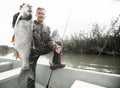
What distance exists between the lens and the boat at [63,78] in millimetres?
1454

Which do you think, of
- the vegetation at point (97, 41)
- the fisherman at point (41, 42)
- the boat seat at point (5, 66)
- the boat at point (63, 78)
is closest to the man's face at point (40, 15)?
the fisherman at point (41, 42)

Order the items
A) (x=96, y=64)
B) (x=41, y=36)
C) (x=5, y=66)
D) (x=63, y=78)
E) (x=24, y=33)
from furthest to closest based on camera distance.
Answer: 1. (x=96, y=64)
2. (x=5, y=66)
3. (x=63, y=78)
4. (x=41, y=36)
5. (x=24, y=33)

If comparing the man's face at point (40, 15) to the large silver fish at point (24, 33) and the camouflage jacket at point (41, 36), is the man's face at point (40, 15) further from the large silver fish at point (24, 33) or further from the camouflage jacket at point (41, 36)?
the large silver fish at point (24, 33)

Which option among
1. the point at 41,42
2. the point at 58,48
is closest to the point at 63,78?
the point at 58,48

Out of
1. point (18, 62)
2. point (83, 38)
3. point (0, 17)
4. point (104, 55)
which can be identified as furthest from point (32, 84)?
point (104, 55)

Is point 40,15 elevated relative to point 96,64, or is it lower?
elevated

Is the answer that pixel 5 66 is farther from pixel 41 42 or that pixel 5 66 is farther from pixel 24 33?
pixel 24 33

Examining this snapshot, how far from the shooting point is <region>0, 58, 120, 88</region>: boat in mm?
1454

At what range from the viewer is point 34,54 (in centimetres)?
175

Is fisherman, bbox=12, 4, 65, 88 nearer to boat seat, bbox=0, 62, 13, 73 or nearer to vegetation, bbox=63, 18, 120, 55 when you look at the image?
boat seat, bbox=0, 62, 13, 73

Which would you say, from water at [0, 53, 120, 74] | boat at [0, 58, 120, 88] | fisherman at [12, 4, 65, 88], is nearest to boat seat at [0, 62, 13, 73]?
boat at [0, 58, 120, 88]

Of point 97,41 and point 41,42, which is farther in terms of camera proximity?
point 97,41

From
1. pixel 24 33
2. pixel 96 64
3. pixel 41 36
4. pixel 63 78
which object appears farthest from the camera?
pixel 96 64

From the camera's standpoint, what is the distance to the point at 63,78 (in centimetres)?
194
